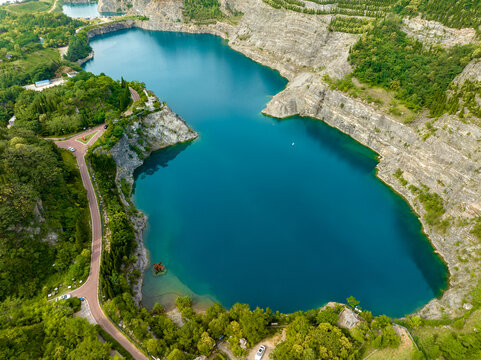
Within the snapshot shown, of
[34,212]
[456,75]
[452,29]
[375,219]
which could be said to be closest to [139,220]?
[34,212]

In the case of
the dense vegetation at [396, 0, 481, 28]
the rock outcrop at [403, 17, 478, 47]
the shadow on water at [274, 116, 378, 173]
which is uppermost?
the dense vegetation at [396, 0, 481, 28]

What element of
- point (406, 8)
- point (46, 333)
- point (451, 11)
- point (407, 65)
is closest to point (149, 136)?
point (46, 333)

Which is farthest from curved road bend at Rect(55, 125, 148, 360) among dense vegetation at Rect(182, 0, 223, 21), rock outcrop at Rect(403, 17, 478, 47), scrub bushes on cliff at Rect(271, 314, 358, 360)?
dense vegetation at Rect(182, 0, 223, 21)

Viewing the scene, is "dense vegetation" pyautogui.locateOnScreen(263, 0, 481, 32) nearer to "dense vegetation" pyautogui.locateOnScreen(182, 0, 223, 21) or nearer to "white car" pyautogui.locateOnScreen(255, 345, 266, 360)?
"dense vegetation" pyautogui.locateOnScreen(182, 0, 223, 21)

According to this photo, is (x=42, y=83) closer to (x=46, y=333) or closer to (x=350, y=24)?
(x=46, y=333)

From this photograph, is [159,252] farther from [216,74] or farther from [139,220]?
[216,74]

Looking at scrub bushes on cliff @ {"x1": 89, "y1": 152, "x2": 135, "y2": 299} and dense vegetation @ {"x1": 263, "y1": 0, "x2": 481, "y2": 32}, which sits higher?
dense vegetation @ {"x1": 263, "y1": 0, "x2": 481, "y2": 32}

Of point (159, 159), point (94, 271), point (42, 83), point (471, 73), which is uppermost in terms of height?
point (471, 73)
